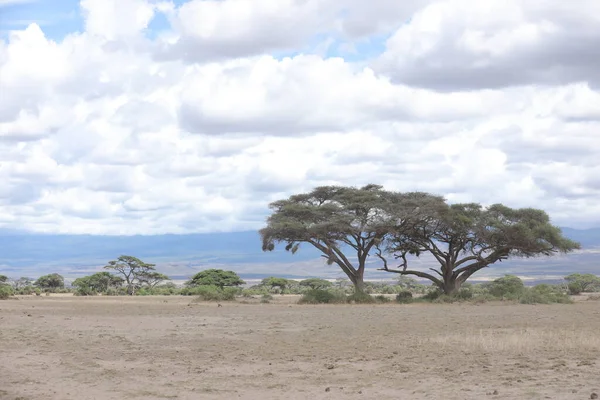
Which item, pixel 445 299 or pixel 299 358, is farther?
pixel 445 299

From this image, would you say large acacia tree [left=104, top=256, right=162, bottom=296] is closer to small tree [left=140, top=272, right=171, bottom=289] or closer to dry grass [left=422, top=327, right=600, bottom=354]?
small tree [left=140, top=272, right=171, bottom=289]

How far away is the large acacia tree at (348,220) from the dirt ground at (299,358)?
51.5 feet

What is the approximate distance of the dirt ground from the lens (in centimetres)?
1316

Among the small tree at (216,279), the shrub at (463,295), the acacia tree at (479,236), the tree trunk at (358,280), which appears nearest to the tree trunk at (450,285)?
the acacia tree at (479,236)

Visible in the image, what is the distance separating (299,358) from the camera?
1698 centimetres

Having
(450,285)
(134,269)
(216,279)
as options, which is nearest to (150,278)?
(134,269)

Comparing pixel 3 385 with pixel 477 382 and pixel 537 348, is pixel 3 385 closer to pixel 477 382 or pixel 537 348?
pixel 477 382

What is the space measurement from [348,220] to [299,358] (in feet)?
86.4

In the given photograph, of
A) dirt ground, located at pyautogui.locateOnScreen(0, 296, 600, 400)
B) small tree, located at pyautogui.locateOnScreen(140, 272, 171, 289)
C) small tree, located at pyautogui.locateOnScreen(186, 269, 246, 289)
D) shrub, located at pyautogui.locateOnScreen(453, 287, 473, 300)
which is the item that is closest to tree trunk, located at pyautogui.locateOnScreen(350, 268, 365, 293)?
shrub, located at pyautogui.locateOnScreen(453, 287, 473, 300)

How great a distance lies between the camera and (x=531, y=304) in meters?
38.7

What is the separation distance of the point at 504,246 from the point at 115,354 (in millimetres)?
30440

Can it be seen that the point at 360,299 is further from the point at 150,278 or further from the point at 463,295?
the point at 150,278

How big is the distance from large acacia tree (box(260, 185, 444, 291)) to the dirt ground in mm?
15706

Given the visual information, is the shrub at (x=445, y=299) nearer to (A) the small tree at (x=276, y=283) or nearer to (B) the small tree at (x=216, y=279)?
(B) the small tree at (x=216, y=279)
